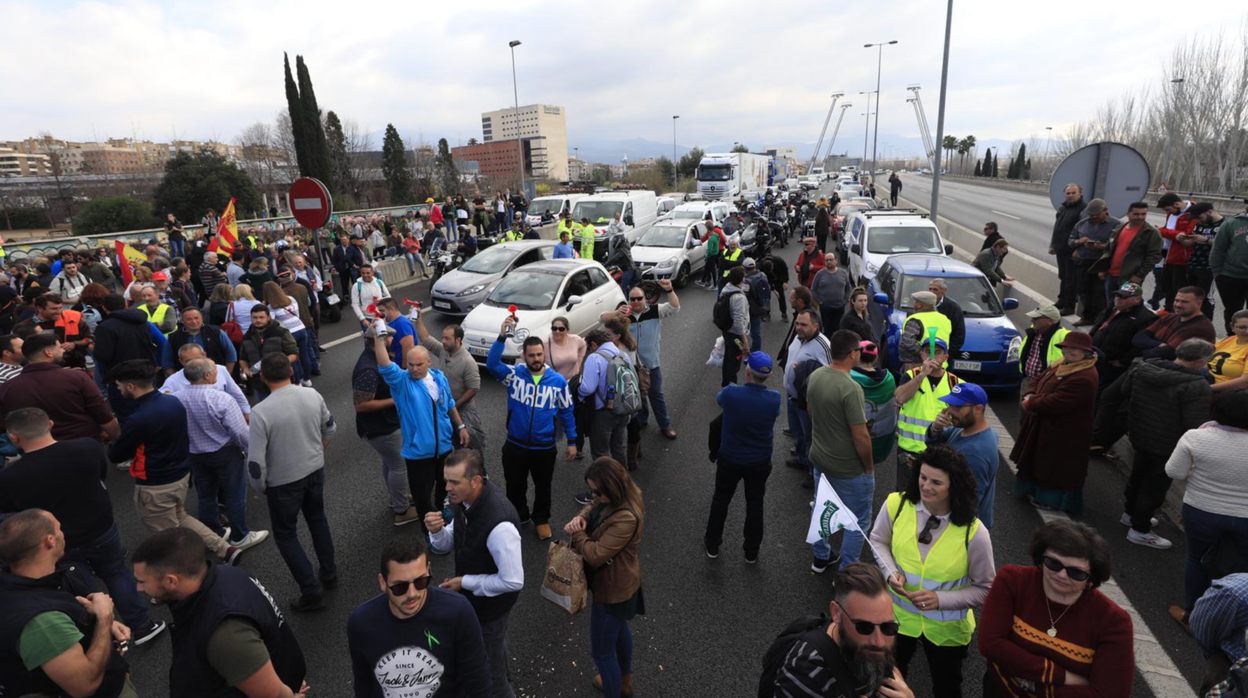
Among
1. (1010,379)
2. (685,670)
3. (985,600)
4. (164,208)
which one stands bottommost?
(685,670)

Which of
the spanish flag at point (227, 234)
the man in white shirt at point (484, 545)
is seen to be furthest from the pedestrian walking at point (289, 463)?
the spanish flag at point (227, 234)

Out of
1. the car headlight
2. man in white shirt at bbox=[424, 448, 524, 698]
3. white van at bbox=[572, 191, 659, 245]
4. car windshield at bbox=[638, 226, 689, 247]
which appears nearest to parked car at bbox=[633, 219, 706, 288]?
car windshield at bbox=[638, 226, 689, 247]

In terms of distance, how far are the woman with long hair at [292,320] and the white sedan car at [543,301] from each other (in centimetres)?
233

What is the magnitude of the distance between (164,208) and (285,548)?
3682cm

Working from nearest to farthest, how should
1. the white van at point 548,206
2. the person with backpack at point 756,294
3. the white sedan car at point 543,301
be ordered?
the person with backpack at point 756,294, the white sedan car at point 543,301, the white van at point 548,206

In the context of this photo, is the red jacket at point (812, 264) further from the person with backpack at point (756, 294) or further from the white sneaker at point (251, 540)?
the white sneaker at point (251, 540)

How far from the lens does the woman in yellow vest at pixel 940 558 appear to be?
2.97m

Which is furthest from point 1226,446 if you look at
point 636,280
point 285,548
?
point 636,280

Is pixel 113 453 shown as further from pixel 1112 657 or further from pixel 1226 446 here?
pixel 1226 446

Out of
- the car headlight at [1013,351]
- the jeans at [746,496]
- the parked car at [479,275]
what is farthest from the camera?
the parked car at [479,275]

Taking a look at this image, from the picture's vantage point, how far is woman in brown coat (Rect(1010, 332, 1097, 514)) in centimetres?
494

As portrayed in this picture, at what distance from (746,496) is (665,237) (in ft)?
44.5

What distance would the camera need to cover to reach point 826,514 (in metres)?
3.66

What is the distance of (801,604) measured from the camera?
4.54 metres
